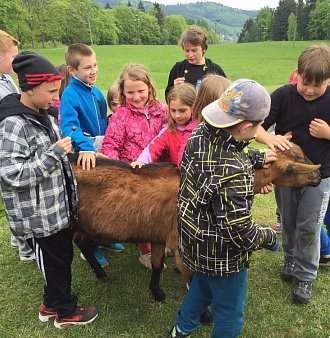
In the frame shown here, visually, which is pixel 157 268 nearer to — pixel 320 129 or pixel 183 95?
pixel 183 95

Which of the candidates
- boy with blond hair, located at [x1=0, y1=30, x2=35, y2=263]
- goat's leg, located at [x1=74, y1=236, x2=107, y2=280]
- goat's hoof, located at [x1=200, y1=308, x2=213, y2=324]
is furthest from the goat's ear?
boy with blond hair, located at [x1=0, y1=30, x2=35, y2=263]

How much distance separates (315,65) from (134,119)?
1.79 m

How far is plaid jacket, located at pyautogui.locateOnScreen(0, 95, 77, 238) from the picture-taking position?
2707mm

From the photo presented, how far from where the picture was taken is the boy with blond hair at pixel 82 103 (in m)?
3.97

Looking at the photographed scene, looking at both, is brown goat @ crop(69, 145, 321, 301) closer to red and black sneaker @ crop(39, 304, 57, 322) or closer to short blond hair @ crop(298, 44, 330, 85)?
short blond hair @ crop(298, 44, 330, 85)

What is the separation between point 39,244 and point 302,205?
96.1 inches

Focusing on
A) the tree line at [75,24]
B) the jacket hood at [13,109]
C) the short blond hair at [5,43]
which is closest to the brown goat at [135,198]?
the jacket hood at [13,109]

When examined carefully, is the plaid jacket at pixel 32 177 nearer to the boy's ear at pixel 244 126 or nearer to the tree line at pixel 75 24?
the boy's ear at pixel 244 126

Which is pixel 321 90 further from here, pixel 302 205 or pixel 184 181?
pixel 184 181

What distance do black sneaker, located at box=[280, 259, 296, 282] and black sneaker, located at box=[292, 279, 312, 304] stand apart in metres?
0.27

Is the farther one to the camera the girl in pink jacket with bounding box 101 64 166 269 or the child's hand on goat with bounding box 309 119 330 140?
the girl in pink jacket with bounding box 101 64 166 269

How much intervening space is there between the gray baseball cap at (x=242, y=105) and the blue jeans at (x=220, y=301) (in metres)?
1.10

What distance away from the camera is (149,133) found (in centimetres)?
392

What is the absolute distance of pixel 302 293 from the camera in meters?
3.77
